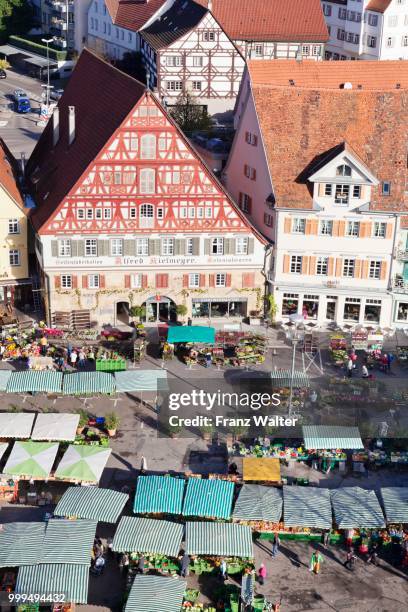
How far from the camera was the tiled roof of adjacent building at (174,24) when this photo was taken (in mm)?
115812

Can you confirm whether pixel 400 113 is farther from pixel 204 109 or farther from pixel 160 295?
pixel 204 109

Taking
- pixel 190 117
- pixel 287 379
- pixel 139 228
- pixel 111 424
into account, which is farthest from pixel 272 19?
pixel 111 424

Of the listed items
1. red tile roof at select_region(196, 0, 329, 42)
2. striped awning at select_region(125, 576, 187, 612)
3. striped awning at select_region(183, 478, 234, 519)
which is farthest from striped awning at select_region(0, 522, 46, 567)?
red tile roof at select_region(196, 0, 329, 42)

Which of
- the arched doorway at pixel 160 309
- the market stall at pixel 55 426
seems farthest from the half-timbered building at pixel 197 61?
the market stall at pixel 55 426

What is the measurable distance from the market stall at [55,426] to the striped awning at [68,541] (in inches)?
293

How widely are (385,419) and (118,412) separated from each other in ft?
49.5

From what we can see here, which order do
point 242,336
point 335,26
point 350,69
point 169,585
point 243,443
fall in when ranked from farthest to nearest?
point 335,26 < point 350,69 < point 242,336 < point 243,443 < point 169,585

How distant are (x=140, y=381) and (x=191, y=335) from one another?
6.45 meters

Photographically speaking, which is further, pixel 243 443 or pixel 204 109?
pixel 204 109

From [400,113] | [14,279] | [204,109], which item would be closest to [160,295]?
[14,279]

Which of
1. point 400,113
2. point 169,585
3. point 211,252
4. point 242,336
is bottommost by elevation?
point 169,585

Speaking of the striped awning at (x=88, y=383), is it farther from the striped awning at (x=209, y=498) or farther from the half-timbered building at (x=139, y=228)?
the striped awning at (x=209, y=498)

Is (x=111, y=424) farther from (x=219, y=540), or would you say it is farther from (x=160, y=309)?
(x=160, y=309)

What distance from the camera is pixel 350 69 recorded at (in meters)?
72.9
